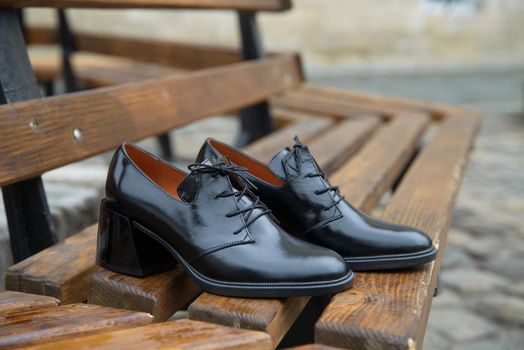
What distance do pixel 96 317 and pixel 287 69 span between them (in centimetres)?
221

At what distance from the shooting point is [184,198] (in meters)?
1.21

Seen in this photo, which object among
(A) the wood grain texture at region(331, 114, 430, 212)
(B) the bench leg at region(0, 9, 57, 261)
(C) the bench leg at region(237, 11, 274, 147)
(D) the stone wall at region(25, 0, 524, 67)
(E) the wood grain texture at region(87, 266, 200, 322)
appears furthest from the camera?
(D) the stone wall at region(25, 0, 524, 67)

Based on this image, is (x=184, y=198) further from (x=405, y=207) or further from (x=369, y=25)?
(x=369, y=25)

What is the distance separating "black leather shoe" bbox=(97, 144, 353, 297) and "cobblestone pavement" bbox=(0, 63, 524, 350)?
800 mm

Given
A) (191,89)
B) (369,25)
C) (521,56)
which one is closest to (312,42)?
(369,25)

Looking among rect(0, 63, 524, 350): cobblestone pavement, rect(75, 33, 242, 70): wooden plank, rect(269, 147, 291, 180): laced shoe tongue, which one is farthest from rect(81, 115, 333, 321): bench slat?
rect(75, 33, 242, 70): wooden plank

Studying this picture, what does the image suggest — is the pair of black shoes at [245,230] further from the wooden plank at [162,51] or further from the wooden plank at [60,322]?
the wooden plank at [162,51]

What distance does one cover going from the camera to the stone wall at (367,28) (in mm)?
12867

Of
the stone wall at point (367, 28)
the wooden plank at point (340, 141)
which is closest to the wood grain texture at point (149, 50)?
the wooden plank at point (340, 141)

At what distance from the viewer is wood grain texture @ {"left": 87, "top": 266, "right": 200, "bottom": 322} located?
1122mm

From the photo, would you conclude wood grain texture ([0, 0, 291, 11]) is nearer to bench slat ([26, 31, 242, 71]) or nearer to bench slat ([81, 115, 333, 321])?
bench slat ([26, 31, 242, 71])

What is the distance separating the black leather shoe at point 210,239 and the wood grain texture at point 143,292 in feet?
0.08

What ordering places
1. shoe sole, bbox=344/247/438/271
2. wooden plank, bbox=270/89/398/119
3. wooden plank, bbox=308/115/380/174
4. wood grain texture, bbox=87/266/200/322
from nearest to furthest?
wood grain texture, bbox=87/266/200/322 < shoe sole, bbox=344/247/438/271 < wooden plank, bbox=308/115/380/174 < wooden plank, bbox=270/89/398/119

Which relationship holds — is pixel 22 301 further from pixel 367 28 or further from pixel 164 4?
pixel 367 28
